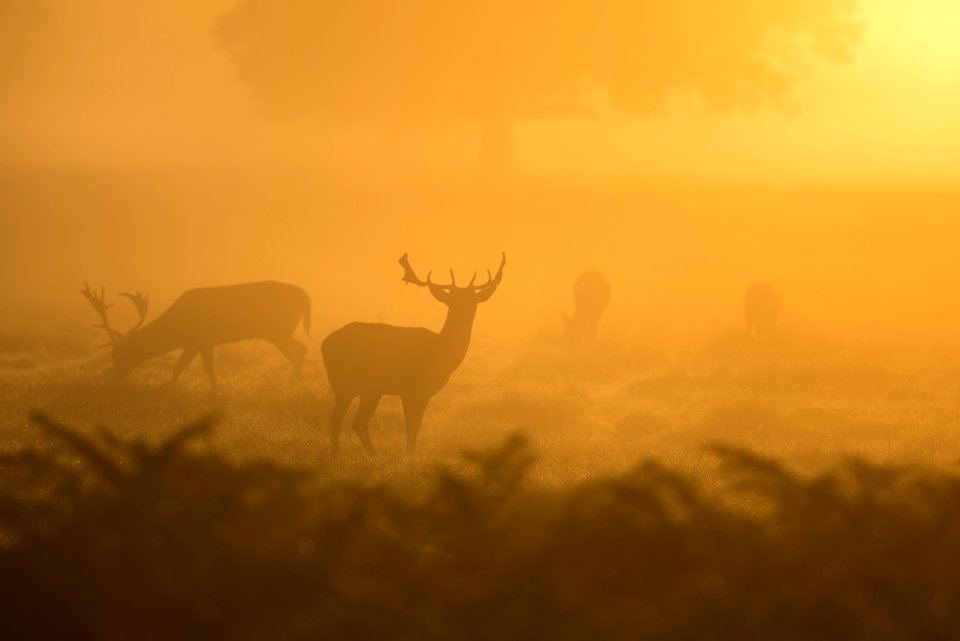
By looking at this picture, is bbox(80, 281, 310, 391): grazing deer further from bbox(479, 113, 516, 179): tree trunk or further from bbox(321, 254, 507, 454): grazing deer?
bbox(479, 113, 516, 179): tree trunk

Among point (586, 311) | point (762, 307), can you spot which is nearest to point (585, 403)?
point (586, 311)

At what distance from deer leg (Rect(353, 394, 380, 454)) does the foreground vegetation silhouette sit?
9031mm

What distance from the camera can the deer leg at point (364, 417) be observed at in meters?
10.5

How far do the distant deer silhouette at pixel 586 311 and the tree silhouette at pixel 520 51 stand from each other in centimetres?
2484

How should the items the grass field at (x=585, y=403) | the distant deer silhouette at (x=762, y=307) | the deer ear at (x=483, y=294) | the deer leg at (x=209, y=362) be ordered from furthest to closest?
the distant deer silhouette at (x=762, y=307) < the deer leg at (x=209, y=362) < the deer ear at (x=483, y=294) < the grass field at (x=585, y=403)

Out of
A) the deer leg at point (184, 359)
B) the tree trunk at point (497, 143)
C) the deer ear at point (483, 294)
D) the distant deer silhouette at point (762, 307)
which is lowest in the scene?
the deer leg at point (184, 359)

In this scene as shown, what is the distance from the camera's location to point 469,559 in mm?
1321

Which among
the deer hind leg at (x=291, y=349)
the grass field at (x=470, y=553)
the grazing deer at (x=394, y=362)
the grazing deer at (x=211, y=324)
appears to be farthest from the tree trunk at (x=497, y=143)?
the grass field at (x=470, y=553)

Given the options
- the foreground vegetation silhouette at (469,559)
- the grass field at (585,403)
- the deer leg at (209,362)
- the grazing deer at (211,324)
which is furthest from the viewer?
the grazing deer at (211,324)

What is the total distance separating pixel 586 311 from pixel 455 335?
8314 mm

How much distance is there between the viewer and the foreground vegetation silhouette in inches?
46.8

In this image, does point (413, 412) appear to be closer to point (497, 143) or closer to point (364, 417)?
point (364, 417)

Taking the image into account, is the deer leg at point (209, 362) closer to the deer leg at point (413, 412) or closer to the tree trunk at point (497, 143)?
the deer leg at point (413, 412)

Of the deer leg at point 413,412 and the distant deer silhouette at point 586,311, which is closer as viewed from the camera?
the deer leg at point 413,412
